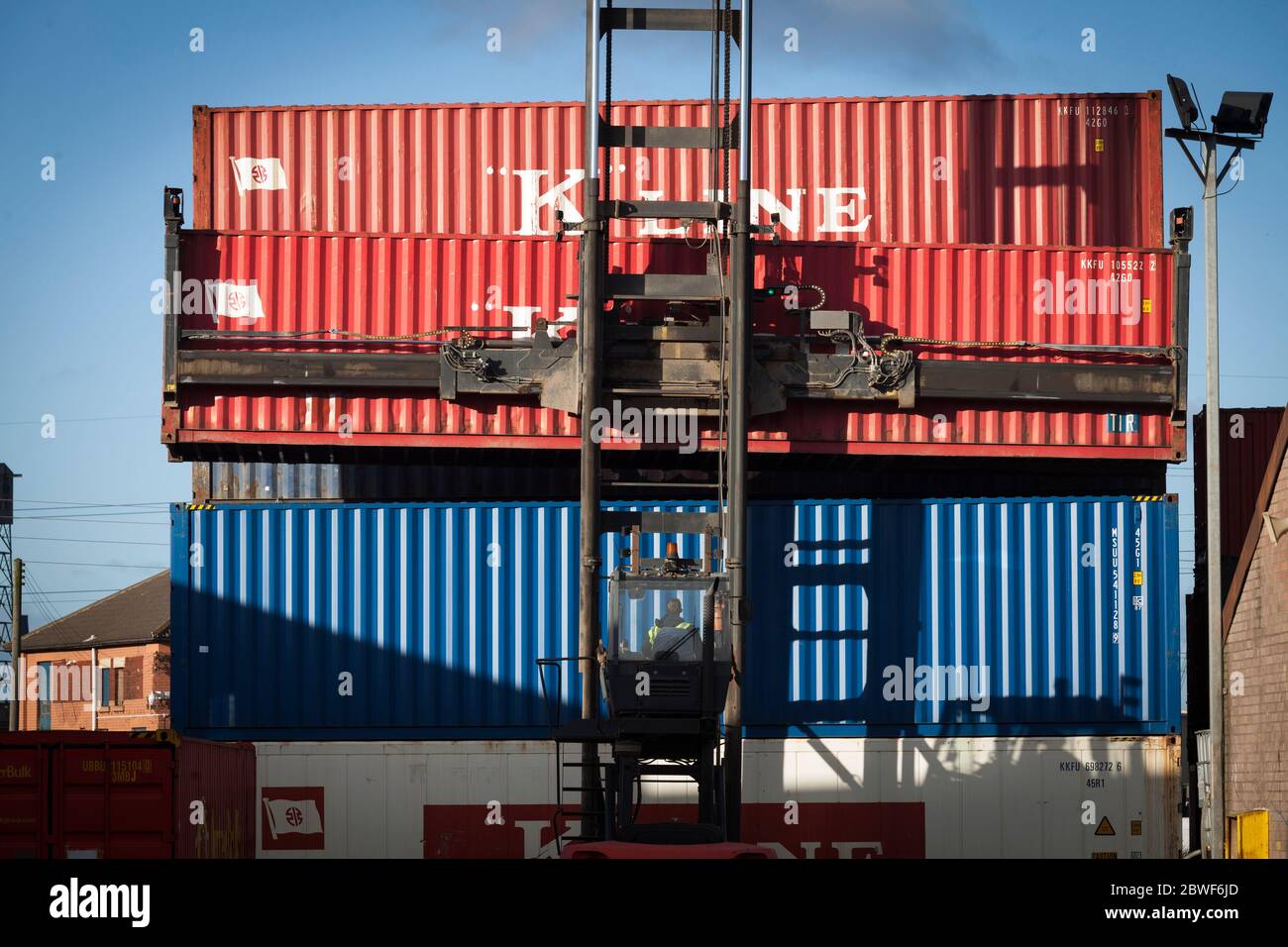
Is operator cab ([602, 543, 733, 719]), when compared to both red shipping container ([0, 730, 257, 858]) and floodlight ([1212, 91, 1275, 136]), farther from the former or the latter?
floodlight ([1212, 91, 1275, 136])

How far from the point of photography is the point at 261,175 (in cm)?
1980

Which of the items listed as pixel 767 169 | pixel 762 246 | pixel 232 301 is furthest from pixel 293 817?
pixel 767 169

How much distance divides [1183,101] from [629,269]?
8312 millimetres

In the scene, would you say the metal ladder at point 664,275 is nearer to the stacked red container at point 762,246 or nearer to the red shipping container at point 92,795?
the stacked red container at point 762,246

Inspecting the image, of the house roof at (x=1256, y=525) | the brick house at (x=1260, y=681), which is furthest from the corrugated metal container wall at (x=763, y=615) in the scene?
the house roof at (x=1256, y=525)

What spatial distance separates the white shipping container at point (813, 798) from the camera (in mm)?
16984

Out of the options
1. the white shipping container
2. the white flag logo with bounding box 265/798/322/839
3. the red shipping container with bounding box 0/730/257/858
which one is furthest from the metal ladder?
the red shipping container with bounding box 0/730/257/858

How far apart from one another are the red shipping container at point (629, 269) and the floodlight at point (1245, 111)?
417cm

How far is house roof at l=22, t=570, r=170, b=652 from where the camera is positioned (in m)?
62.8

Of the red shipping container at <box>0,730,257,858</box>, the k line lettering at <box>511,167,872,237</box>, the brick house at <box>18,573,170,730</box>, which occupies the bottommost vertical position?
the brick house at <box>18,573,170,730</box>

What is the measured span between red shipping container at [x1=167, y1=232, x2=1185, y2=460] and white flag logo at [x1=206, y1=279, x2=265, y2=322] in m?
0.02
